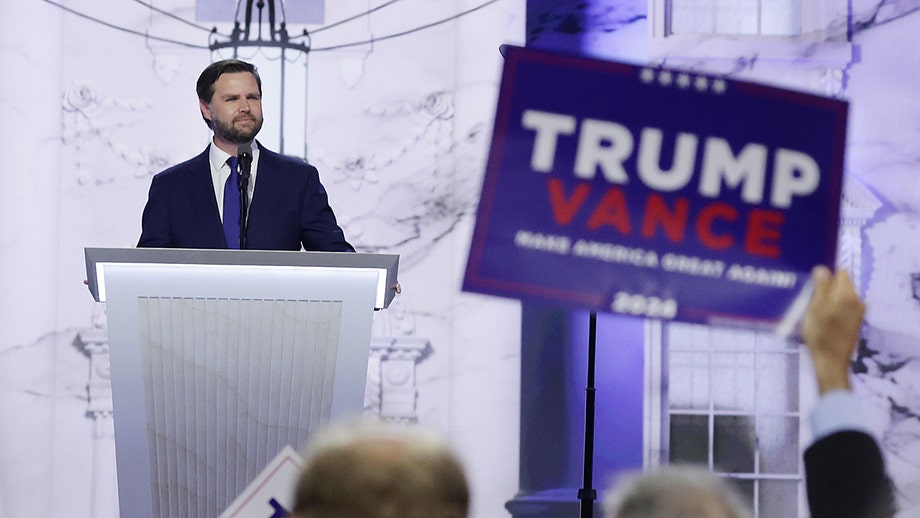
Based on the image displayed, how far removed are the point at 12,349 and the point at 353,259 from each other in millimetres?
2609

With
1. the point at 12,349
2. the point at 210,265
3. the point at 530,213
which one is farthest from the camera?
the point at 12,349

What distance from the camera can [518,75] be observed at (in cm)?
197

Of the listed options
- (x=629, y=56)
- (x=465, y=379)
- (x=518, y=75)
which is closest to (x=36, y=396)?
(x=465, y=379)

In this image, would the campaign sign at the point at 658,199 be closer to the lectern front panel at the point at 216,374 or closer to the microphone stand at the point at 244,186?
the lectern front panel at the point at 216,374

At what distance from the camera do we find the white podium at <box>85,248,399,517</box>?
8.11 ft

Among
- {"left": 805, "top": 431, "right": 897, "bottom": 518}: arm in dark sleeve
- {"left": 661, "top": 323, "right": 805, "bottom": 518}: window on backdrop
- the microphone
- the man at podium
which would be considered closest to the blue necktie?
the man at podium

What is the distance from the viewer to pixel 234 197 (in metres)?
3.00

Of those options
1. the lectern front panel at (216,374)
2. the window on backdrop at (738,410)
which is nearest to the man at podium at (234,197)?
the lectern front panel at (216,374)

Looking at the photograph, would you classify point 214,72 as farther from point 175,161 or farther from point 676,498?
point 676,498

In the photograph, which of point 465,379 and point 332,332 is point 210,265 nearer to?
point 332,332

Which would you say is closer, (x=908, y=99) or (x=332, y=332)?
(x=332, y=332)

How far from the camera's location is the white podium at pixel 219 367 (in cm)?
247

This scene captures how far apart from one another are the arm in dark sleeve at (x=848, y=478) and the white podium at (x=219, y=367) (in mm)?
1281

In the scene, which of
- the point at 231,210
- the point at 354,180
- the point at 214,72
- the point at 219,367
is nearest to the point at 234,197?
the point at 231,210
